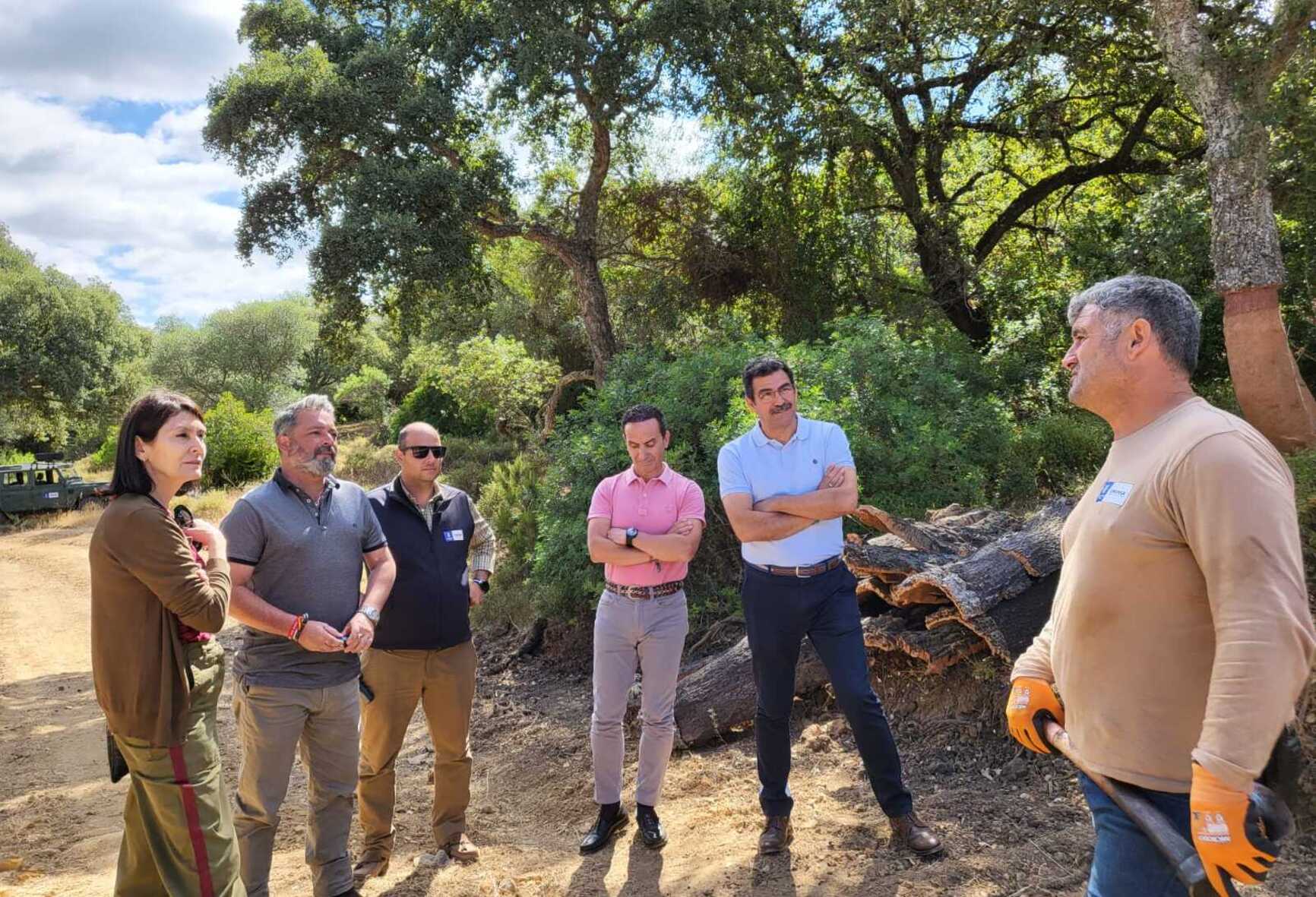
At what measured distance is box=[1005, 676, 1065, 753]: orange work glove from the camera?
7.77 ft

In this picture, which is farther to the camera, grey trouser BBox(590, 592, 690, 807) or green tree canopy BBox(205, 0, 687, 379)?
green tree canopy BBox(205, 0, 687, 379)

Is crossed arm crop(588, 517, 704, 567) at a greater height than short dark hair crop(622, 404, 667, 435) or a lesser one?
lesser

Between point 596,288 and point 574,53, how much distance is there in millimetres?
3825

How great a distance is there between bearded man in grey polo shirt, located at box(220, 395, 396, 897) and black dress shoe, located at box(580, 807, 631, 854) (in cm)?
110

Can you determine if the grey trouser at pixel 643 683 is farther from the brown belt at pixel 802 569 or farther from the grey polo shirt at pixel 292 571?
the grey polo shirt at pixel 292 571

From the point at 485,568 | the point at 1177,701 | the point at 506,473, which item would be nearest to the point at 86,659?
the point at 506,473

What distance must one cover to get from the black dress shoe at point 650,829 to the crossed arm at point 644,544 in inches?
48.1

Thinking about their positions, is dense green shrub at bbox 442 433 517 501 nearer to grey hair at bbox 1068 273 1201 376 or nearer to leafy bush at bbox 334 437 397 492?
leafy bush at bbox 334 437 397 492

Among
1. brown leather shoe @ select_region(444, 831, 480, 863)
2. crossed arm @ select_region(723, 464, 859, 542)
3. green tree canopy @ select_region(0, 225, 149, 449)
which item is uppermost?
green tree canopy @ select_region(0, 225, 149, 449)

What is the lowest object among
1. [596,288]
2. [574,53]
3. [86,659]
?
[86,659]

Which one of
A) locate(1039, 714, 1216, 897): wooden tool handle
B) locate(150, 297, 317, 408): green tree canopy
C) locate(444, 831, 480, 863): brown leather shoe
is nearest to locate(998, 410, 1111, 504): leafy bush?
locate(444, 831, 480, 863): brown leather shoe

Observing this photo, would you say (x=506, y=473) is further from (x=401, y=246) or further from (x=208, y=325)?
(x=208, y=325)

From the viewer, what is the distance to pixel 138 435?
3.17 m

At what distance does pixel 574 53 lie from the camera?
13047 millimetres
